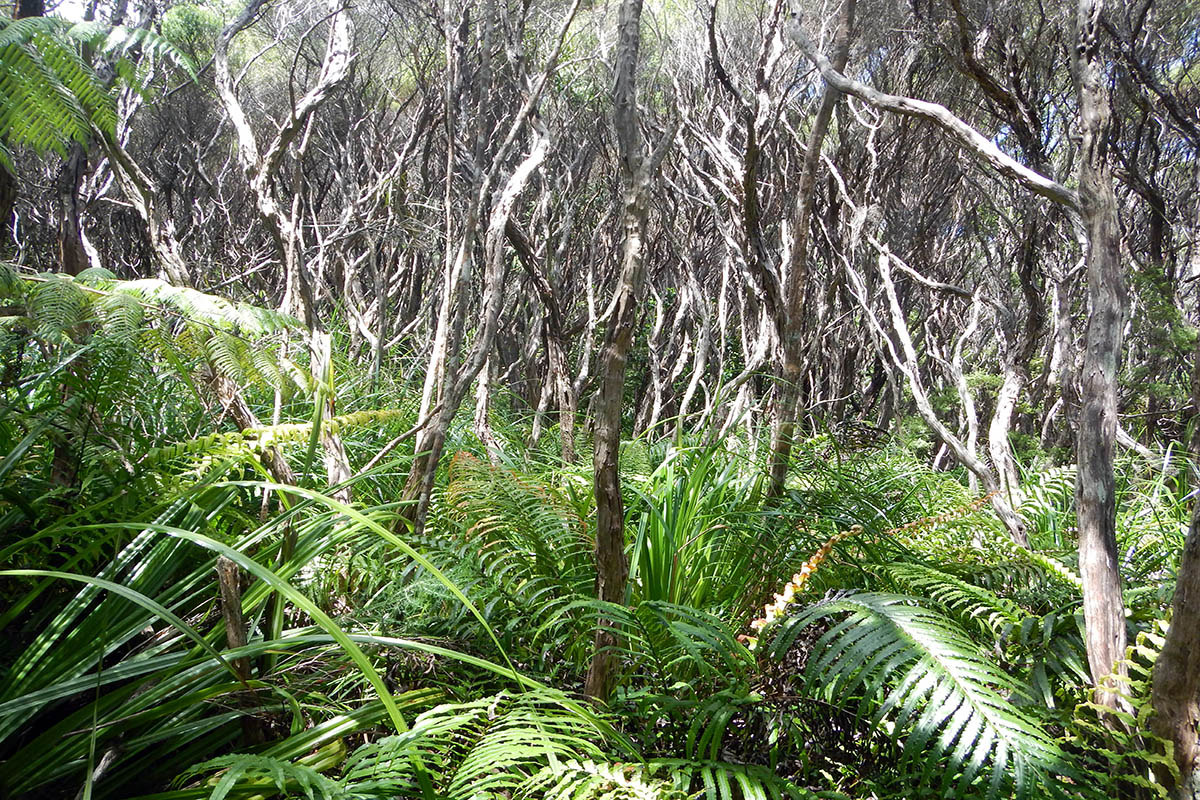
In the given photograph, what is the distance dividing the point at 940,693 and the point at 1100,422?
0.76 metres

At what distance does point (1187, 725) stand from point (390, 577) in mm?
2000

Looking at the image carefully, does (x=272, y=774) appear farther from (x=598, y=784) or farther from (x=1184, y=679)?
(x=1184, y=679)

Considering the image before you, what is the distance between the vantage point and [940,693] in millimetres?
1430

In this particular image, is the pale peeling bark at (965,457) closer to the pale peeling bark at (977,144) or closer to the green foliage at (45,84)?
the pale peeling bark at (977,144)

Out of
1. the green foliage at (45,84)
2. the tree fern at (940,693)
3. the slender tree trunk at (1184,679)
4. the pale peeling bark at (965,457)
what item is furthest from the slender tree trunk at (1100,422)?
the green foliage at (45,84)

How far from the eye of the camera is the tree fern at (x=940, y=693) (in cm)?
135

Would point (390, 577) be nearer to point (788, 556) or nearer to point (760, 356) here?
point (788, 556)

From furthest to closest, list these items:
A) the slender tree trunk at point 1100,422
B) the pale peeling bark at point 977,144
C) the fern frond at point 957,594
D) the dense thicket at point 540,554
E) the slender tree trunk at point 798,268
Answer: the slender tree trunk at point 798,268, the fern frond at point 957,594, the pale peeling bark at point 977,144, the slender tree trunk at point 1100,422, the dense thicket at point 540,554

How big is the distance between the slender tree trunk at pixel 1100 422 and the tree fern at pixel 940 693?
268 mm

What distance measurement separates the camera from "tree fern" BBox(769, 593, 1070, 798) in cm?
135

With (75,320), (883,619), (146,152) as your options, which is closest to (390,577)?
(75,320)

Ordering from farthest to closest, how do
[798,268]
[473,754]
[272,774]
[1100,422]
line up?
[798,268] < [1100,422] < [473,754] < [272,774]

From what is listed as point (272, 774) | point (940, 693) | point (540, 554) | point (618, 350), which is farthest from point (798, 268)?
point (272, 774)

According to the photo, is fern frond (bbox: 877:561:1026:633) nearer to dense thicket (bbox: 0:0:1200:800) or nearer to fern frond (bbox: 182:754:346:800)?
Answer: dense thicket (bbox: 0:0:1200:800)
